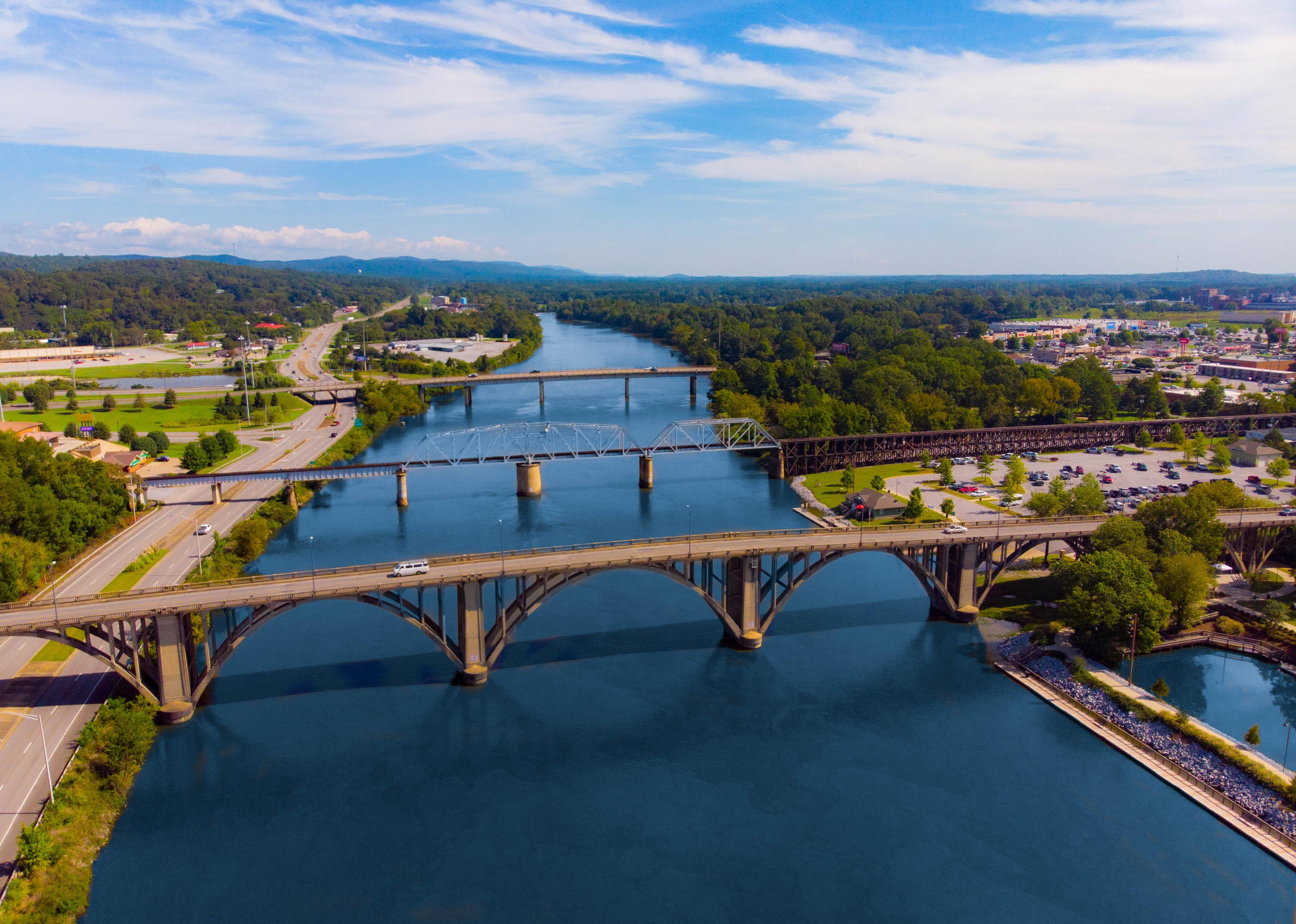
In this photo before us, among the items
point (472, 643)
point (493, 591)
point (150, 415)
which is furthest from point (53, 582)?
point (150, 415)

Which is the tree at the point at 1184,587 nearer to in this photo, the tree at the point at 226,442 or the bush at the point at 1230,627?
the bush at the point at 1230,627

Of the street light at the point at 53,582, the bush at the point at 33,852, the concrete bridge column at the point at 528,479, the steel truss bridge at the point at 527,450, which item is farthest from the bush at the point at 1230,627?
the street light at the point at 53,582

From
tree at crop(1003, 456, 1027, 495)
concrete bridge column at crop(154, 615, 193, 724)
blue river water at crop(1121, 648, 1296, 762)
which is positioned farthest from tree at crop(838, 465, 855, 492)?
concrete bridge column at crop(154, 615, 193, 724)

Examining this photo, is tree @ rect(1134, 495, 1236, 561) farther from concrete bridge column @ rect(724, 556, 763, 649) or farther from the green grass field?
the green grass field

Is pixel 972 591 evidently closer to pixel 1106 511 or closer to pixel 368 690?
pixel 1106 511

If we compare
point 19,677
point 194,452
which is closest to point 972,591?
point 19,677
